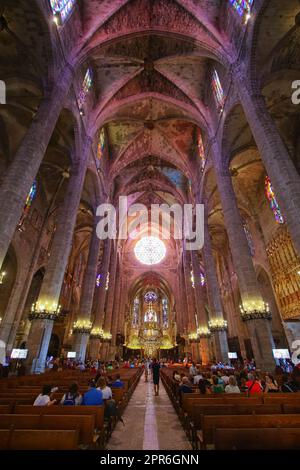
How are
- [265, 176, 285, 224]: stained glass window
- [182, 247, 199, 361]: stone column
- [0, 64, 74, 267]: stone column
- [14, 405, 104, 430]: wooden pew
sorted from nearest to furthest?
[14, 405, 104, 430]: wooden pew < [0, 64, 74, 267]: stone column < [265, 176, 285, 224]: stained glass window < [182, 247, 199, 361]: stone column

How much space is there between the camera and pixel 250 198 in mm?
23516

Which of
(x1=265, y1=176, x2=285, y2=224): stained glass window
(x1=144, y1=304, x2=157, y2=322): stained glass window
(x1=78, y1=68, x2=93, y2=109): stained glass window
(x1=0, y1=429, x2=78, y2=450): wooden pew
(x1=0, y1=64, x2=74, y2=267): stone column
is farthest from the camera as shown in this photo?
(x1=144, y1=304, x2=157, y2=322): stained glass window

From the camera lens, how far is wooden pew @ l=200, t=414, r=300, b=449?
121 inches

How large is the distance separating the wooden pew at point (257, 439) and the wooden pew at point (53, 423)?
1745mm

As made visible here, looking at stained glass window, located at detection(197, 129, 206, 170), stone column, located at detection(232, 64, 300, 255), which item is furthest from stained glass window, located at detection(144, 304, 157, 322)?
stone column, located at detection(232, 64, 300, 255)

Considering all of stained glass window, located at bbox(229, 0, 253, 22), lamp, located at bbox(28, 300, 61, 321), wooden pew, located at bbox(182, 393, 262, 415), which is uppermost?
stained glass window, located at bbox(229, 0, 253, 22)

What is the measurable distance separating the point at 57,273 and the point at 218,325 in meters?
11.2

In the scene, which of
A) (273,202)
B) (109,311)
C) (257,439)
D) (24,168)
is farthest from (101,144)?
(257,439)

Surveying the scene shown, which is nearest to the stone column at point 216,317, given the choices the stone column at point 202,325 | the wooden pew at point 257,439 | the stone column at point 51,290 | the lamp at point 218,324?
the lamp at point 218,324

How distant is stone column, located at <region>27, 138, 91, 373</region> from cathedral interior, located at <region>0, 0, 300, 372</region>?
0.18 feet

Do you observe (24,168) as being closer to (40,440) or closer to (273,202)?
(40,440)

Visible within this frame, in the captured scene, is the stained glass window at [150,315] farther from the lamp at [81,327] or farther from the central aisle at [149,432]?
the central aisle at [149,432]

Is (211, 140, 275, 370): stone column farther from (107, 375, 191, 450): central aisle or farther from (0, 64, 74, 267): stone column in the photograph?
(0, 64, 74, 267): stone column

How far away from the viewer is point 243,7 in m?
12.1
